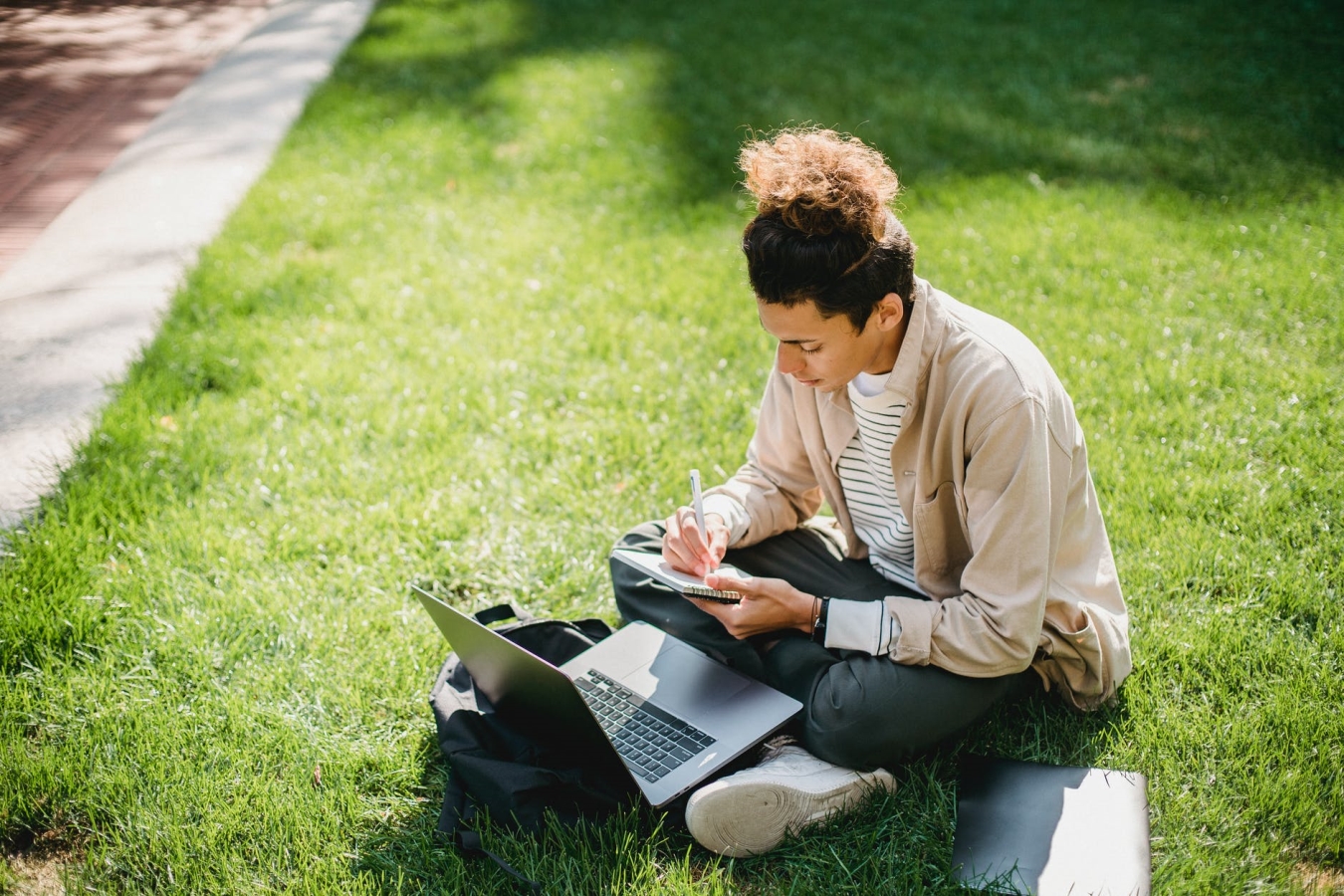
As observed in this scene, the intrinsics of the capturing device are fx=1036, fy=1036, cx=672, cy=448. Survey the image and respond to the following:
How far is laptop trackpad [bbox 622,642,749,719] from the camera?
8.61 feet

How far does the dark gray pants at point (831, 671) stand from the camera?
2377 mm

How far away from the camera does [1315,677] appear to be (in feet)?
8.74

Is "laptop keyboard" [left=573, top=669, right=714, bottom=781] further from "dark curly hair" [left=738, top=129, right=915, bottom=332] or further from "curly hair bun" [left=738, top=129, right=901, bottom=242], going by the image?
"curly hair bun" [left=738, top=129, right=901, bottom=242]

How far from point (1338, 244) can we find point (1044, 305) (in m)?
1.46

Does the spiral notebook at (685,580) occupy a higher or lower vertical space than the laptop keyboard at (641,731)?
higher

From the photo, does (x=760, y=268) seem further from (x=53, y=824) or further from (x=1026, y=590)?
(x=53, y=824)

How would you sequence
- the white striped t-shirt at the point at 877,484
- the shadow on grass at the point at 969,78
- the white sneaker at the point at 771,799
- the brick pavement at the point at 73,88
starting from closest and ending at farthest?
1. the white sneaker at the point at 771,799
2. the white striped t-shirt at the point at 877,484
3. the brick pavement at the point at 73,88
4. the shadow on grass at the point at 969,78

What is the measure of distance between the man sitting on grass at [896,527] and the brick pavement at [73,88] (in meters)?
3.85

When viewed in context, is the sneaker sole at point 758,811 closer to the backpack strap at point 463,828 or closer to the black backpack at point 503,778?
the black backpack at point 503,778

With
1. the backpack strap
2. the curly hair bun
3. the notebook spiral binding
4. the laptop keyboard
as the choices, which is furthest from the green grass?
the curly hair bun

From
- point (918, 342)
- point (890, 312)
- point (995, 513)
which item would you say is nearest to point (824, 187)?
point (890, 312)

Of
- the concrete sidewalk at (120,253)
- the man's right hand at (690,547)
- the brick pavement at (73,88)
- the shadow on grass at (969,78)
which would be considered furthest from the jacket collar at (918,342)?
the brick pavement at (73,88)

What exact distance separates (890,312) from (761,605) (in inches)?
29.7

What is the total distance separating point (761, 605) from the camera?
2.48 meters
